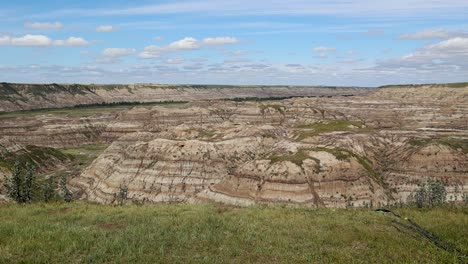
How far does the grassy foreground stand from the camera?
49.2ft

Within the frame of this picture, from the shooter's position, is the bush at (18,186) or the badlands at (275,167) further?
the badlands at (275,167)

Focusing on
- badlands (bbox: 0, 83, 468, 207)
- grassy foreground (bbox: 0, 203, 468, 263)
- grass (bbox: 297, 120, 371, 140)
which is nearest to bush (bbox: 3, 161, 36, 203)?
badlands (bbox: 0, 83, 468, 207)

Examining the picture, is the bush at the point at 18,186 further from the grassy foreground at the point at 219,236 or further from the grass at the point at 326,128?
the grass at the point at 326,128

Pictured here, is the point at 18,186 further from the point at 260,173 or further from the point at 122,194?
the point at 260,173

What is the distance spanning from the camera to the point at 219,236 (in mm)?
17391

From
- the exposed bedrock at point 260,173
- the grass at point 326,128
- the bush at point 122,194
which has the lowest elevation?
the bush at point 122,194

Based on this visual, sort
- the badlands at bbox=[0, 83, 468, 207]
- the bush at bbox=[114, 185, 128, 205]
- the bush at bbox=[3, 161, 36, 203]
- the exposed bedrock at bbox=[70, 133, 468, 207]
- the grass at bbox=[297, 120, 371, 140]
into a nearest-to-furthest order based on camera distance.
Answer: the bush at bbox=[3, 161, 36, 203] → the exposed bedrock at bbox=[70, 133, 468, 207] → the badlands at bbox=[0, 83, 468, 207] → the bush at bbox=[114, 185, 128, 205] → the grass at bbox=[297, 120, 371, 140]

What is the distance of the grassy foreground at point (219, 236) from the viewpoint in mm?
14984

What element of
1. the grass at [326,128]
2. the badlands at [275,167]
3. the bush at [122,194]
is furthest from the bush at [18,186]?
the grass at [326,128]

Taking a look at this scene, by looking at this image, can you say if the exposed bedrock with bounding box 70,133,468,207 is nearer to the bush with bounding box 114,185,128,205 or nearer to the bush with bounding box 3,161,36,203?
the bush with bounding box 114,185,128,205

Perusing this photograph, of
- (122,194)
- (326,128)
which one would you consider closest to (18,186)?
(122,194)

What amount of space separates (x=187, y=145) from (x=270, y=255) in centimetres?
10792

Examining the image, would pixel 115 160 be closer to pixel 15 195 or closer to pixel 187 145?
pixel 187 145

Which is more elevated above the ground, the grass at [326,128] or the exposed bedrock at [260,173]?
the grass at [326,128]
